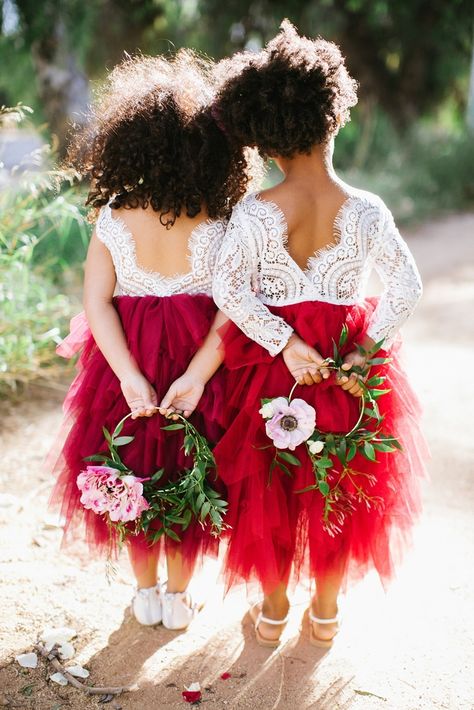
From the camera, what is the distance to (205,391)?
1900 millimetres

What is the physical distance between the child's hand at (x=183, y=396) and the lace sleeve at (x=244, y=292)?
0.21m

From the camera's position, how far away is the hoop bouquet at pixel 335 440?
1763mm

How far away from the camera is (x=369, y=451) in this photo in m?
1.77

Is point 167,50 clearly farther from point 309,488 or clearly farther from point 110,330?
point 309,488

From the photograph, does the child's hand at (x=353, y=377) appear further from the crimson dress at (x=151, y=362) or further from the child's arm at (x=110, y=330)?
the child's arm at (x=110, y=330)

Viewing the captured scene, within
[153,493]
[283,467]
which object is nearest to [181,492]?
[153,493]

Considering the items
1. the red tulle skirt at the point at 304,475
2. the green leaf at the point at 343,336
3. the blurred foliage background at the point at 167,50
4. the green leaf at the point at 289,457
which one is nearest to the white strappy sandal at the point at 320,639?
the red tulle skirt at the point at 304,475

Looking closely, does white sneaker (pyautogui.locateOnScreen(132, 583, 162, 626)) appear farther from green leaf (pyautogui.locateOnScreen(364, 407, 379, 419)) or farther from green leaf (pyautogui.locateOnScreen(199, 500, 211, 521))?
green leaf (pyautogui.locateOnScreen(364, 407, 379, 419))

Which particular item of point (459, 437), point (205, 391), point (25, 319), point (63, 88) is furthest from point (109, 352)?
point (63, 88)

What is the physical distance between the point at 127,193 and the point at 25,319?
165cm

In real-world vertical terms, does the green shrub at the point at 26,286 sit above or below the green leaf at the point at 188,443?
above

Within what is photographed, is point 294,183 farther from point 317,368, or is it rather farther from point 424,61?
point 424,61

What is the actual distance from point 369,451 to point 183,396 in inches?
20.6

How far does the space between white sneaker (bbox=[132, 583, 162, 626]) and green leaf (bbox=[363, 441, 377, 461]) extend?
2.73 ft
